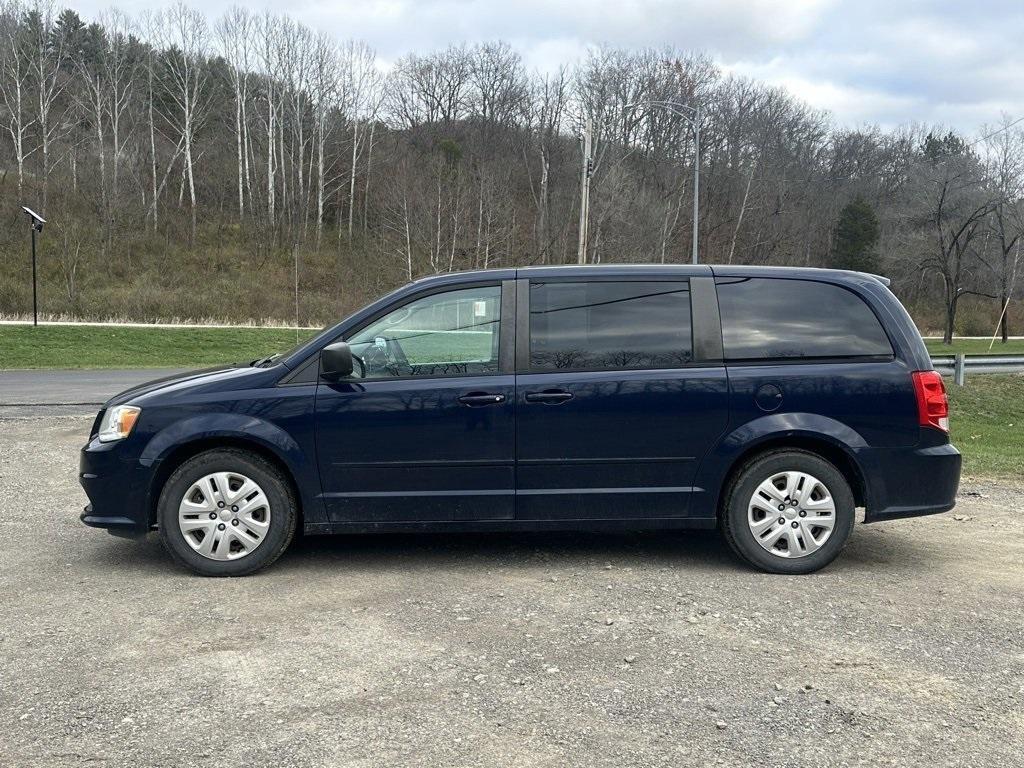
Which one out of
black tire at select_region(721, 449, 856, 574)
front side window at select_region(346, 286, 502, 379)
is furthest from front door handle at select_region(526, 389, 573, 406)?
black tire at select_region(721, 449, 856, 574)

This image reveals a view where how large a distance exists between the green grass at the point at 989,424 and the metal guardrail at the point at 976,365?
0.41 metres

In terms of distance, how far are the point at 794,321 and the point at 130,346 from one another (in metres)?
26.2

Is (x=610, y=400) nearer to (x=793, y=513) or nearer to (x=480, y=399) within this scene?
(x=480, y=399)

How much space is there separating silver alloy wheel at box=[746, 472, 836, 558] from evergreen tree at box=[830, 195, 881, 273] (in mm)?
66925

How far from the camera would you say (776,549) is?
517cm

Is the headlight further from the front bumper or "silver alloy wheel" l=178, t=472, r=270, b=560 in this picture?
"silver alloy wheel" l=178, t=472, r=270, b=560

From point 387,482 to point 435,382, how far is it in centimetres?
64

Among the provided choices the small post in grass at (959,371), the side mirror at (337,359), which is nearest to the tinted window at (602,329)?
the side mirror at (337,359)

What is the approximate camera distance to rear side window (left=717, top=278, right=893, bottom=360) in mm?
5242

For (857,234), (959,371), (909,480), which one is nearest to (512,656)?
(909,480)

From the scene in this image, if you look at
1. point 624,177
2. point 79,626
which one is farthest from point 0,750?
point 624,177

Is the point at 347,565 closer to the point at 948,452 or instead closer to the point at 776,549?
the point at 776,549

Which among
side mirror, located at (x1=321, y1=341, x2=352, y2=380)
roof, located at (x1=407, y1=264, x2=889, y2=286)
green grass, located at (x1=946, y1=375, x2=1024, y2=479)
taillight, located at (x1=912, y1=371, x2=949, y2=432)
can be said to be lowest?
green grass, located at (x1=946, y1=375, x2=1024, y2=479)

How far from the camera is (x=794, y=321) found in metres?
5.30
